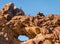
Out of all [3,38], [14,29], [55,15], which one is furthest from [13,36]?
[55,15]

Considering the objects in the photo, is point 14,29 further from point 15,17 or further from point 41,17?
point 41,17

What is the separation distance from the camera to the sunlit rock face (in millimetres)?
39906

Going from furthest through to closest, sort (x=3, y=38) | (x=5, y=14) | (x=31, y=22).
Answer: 1. (x=5, y=14)
2. (x=31, y=22)
3. (x=3, y=38)

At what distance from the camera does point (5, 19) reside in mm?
44750

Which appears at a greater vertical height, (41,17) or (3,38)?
(41,17)

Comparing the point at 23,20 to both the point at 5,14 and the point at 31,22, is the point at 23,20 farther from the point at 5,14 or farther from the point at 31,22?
the point at 5,14

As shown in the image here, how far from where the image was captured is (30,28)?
42.7m

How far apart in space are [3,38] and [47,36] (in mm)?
8558

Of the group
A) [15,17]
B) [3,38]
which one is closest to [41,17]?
[15,17]

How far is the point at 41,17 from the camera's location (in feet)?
145

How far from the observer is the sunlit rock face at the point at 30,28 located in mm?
39906

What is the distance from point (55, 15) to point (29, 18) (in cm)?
569

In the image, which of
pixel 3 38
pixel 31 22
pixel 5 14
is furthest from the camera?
pixel 5 14

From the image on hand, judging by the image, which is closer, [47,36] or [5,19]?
[47,36]
